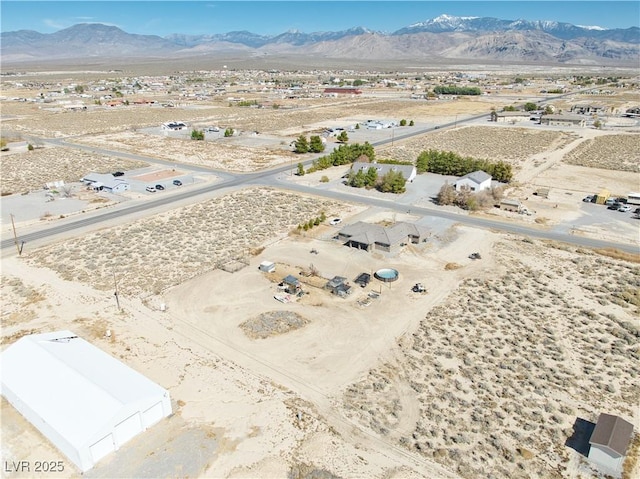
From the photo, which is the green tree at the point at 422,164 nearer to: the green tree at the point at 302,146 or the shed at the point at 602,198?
the green tree at the point at 302,146

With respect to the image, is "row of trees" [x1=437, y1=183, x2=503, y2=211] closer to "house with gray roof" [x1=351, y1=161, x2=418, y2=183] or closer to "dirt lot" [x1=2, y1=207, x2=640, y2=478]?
"house with gray roof" [x1=351, y1=161, x2=418, y2=183]

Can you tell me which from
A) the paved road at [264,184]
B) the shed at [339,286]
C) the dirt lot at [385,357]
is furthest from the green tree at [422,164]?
the shed at [339,286]

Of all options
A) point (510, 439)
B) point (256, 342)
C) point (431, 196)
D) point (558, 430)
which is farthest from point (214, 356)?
point (431, 196)

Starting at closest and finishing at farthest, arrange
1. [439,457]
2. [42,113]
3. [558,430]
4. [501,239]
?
1. [439,457]
2. [558,430]
3. [501,239]
4. [42,113]

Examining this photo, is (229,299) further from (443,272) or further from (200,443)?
(443,272)

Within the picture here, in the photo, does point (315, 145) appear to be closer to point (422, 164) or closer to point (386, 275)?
point (422, 164)

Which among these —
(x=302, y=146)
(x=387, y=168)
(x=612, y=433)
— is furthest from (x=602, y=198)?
(x=302, y=146)
